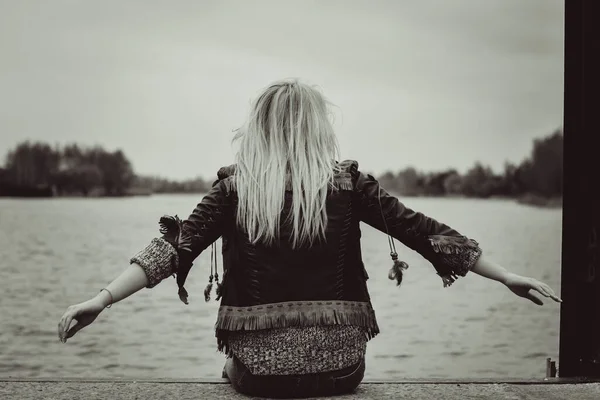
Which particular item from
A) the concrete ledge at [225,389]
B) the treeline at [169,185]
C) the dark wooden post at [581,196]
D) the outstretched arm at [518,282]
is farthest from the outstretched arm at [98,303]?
the treeline at [169,185]

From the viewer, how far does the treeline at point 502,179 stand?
9.06 m

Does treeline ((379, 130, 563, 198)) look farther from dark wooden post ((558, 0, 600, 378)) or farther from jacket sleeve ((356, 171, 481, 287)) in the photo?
jacket sleeve ((356, 171, 481, 287))

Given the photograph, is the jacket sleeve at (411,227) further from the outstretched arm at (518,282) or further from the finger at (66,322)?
the finger at (66,322)

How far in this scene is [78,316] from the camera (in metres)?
2.19

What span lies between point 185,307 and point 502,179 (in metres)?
4.67

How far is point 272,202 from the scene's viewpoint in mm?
2498

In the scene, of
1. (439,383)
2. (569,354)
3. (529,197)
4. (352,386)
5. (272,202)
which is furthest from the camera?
(529,197)

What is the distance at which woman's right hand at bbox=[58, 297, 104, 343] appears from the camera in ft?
7.12

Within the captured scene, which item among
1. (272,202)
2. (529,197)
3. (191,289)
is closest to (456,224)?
(529,197)

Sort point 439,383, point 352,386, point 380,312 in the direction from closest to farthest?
point 352,386
point 439,383
point 380,312

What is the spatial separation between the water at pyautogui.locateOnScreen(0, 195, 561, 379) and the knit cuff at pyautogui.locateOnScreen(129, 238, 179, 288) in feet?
20.2

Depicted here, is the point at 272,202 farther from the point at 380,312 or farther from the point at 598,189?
the point at 380,312

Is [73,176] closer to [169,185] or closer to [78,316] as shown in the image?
[169,185]

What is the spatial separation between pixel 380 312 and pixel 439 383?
837cm
